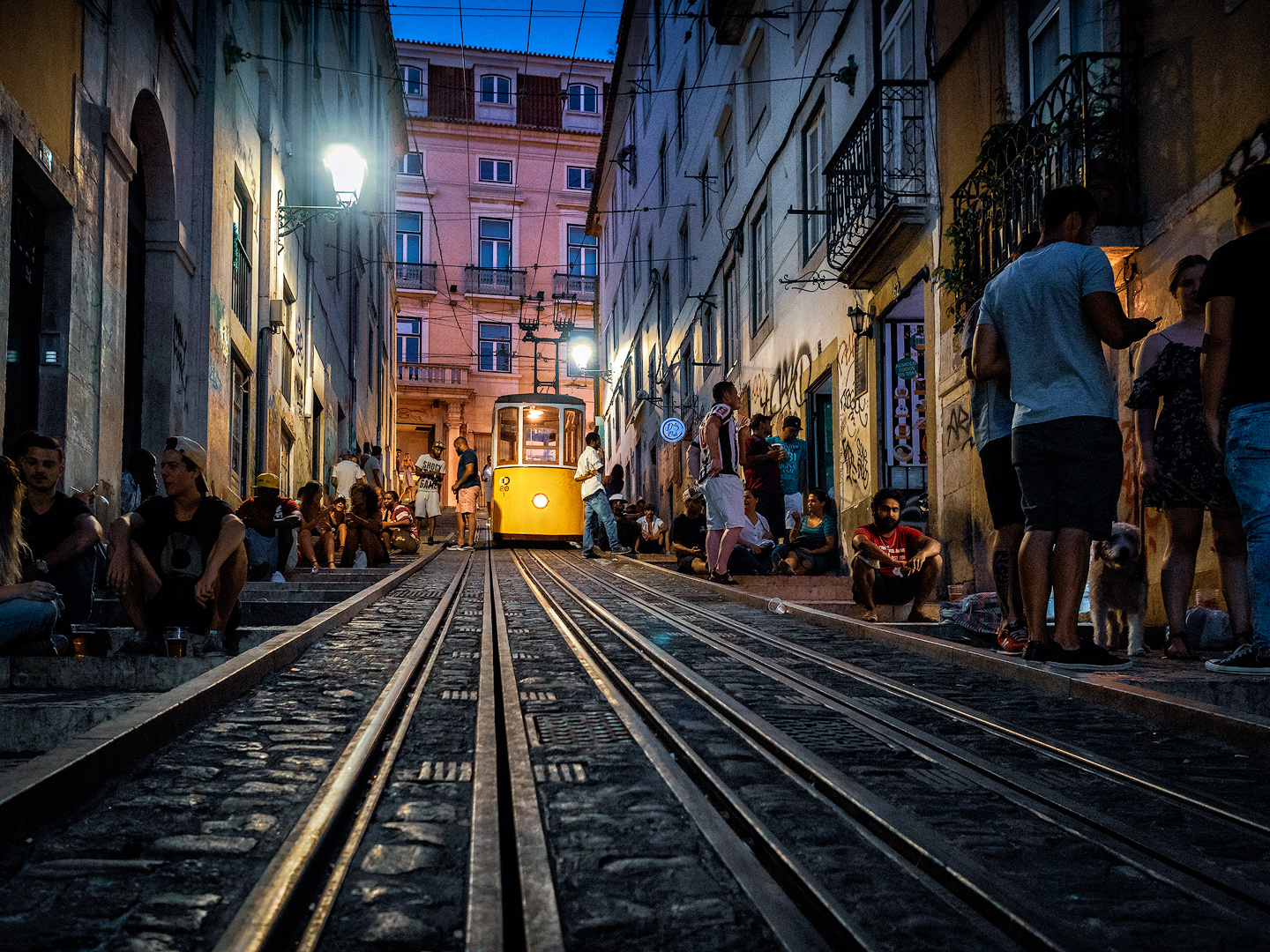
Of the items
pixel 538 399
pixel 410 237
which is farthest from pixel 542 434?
pixel 410 237

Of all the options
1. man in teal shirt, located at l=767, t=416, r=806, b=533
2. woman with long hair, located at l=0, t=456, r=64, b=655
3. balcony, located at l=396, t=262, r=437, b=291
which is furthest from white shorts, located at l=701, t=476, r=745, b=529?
balcony, located at l=396, t=262, r=437, b=291

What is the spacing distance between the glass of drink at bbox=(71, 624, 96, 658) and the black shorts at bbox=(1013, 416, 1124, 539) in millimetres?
4588

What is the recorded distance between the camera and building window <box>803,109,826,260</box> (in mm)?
15148

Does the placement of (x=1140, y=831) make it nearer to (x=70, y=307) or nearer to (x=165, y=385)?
(x=70, y=307)

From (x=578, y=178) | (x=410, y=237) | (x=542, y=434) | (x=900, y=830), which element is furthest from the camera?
(x=578, y=178)

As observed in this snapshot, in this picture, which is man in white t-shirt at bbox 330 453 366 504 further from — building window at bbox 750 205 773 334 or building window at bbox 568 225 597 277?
building window at bbox 568 225 597 277

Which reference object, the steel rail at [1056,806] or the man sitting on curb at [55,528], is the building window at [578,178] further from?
the steel rail at [1056,806]

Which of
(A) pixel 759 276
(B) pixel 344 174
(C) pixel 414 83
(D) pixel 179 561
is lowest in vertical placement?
(D) pixel 179 561

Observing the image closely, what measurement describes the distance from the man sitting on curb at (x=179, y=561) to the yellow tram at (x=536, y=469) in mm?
17136

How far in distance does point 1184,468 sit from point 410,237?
4536 centimetres

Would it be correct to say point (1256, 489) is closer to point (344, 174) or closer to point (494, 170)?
point (344, 174)

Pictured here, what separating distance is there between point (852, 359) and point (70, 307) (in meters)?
8.28

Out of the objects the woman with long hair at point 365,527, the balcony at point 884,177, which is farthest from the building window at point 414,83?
the balcony at point 884,177

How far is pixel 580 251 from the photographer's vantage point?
4941 cm
